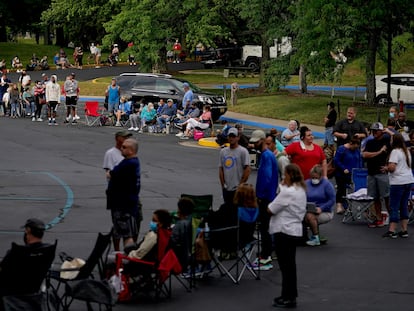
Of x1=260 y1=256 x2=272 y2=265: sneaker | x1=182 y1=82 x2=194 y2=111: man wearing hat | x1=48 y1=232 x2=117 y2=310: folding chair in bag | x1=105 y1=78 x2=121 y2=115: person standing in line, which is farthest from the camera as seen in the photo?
x1=105 y1=78 x2=121 y2=115: person standing in line

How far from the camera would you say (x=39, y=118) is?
3712 cm

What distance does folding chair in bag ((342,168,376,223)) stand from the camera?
17.7 m

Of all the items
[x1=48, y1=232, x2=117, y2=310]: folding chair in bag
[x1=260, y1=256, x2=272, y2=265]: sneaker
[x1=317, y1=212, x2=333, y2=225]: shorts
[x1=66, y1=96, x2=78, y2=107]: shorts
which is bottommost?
[x1=260, y1=256, x2=272, y2=265]: sneaker

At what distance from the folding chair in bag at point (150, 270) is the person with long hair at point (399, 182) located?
5234 mm

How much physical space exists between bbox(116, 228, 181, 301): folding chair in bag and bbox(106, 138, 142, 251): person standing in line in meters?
1.13

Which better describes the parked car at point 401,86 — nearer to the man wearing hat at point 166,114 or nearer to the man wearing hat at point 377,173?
the man wearing hat at point 166,114

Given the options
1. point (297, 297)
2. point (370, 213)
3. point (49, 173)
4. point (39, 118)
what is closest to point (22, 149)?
point (49, 173)

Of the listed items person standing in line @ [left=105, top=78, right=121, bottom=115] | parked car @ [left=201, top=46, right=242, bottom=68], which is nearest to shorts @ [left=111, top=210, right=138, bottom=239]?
person standing in line @ [left=105, top=78, right=121, bottom=115]

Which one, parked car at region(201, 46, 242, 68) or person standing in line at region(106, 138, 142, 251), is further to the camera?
parked car at region(201, 46, 242, 68)

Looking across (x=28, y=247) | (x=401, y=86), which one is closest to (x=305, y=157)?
(x=28, y=247)

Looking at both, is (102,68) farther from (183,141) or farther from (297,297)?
(297,297)

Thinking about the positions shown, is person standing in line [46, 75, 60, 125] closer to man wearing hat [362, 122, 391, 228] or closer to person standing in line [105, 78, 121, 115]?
person standing in line [105, 78, 121, 115]

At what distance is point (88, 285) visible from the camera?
10969 millimetres

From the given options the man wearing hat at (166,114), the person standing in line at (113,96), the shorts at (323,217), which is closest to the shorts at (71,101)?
the person standing in line at (113,96)
